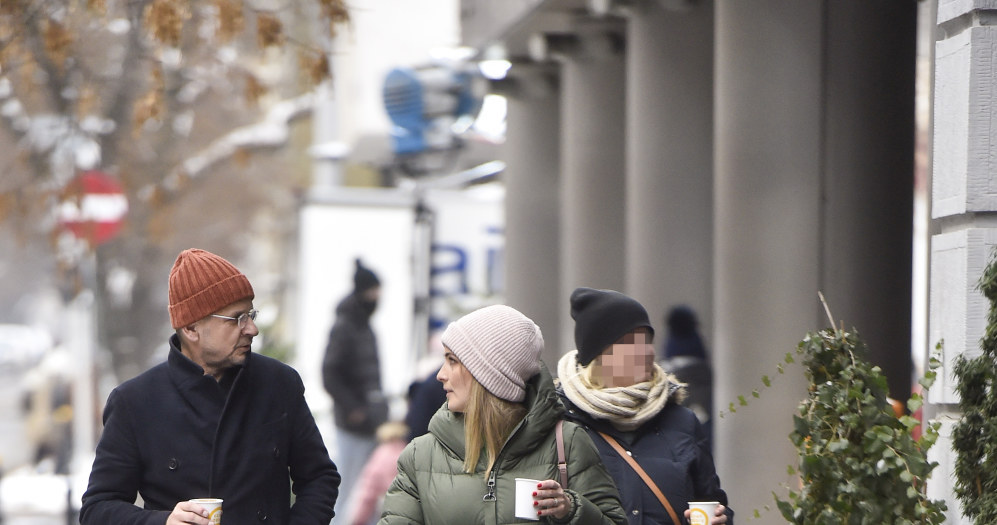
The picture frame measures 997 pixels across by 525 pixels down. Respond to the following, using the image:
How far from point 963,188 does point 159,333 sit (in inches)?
1155

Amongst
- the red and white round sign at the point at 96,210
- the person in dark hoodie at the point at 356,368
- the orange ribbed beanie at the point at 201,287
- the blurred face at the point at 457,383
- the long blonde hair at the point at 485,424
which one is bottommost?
the person in dark hoodie at the point at 356,368

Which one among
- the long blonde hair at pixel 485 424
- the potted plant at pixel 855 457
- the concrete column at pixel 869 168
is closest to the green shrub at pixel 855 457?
the potted plant at pixel 855 457

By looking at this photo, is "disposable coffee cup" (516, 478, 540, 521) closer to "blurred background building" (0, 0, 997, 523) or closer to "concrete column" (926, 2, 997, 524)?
"concrete column" (926, 2, 997, 524)

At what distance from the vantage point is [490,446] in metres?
4.56

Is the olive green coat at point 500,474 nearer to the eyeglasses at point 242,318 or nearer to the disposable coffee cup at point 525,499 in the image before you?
the disposable coffee cup at point 525,499

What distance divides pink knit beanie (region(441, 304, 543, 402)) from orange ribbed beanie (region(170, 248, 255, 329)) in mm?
693

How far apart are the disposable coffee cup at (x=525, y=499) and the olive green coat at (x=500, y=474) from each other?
0.17 m

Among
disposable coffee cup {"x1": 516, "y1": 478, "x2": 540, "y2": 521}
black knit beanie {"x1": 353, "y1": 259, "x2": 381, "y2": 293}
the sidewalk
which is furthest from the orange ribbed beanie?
the sidewalk

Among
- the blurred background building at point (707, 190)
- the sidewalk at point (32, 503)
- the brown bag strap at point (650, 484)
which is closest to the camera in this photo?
the brown bag strap at point (650, 484)

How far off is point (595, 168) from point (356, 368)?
252 centimetres

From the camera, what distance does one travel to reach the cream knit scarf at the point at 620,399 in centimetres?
529

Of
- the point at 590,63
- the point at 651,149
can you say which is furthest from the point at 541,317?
the point at 651,149

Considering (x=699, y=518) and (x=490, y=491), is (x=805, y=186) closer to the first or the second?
(x=699, y=518)

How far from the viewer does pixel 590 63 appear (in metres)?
12.9
